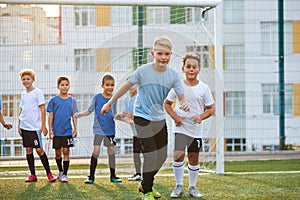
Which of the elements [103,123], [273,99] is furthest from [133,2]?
[273,99]

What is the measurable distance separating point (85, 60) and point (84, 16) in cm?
143

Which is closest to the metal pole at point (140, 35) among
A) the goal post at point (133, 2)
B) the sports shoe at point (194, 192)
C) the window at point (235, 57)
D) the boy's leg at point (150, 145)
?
the goal post at point (133, 2)

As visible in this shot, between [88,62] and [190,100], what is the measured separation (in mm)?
3112

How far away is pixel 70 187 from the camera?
6.61m

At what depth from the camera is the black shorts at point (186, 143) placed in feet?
19.2

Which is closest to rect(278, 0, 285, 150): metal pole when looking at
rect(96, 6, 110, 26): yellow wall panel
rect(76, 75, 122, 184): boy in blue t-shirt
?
rect(96, 6, 110, 26): yellow wall panel

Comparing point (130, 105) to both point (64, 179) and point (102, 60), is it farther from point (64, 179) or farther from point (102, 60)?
point (102, 60)

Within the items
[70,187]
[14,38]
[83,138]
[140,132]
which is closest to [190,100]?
Answer: [140,132]

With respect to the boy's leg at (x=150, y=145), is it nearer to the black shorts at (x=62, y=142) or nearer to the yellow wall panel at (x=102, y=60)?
the black shorts at (x=62, y=142)

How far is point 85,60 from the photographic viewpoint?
336 inches

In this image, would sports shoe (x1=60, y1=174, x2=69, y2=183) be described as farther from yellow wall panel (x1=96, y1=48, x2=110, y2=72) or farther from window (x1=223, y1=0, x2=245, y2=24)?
window (x1=223, y1=0, x2=245, y2=24)

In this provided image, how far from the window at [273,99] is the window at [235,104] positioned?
0.49 metres

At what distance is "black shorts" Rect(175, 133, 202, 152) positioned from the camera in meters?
5.85

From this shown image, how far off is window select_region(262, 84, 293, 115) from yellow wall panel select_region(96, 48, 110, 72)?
4.49m
